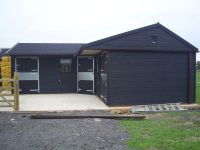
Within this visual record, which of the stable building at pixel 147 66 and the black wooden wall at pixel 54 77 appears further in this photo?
the black wooden wall at pixel 54 77

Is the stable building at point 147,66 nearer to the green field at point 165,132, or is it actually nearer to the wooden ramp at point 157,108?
the wooden ramp at point 157,108

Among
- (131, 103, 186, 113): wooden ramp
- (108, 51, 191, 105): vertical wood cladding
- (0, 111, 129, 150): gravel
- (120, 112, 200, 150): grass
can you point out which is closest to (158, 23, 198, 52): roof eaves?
(108, 51, 191, 105): vertical wood cladding

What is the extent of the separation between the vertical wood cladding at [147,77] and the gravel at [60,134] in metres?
3.49

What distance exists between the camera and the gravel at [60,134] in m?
7.14

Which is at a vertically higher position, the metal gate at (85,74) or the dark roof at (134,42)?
the dark roof at (134,42)

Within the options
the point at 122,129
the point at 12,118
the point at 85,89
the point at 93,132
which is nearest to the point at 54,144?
the point at 93,132

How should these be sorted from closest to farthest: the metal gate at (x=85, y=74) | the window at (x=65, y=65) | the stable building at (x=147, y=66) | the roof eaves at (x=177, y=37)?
the stable building at (x=147, y=66), the roof eaves at (x=177, y=37), the metal gate at (x=85, y=74), the window at (x=65, y=65)

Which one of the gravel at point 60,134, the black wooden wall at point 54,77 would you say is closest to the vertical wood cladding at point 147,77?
the gravel at point 60,134

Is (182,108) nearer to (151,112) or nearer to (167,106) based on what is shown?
(167,106)

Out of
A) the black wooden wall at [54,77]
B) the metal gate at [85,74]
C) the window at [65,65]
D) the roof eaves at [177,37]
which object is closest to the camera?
the roof eaves at [177,37]

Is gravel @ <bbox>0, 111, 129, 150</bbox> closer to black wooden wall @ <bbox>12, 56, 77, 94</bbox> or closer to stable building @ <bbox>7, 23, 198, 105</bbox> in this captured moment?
stable building @ <bbox>7, 23, 198, 105</bbox>

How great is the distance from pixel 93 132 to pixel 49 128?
4.54ft

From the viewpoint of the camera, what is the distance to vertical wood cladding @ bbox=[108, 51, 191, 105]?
543 inches

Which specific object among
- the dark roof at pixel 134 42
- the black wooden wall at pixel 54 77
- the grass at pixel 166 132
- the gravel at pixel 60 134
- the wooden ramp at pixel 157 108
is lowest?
the gravel at pixel 60 134
